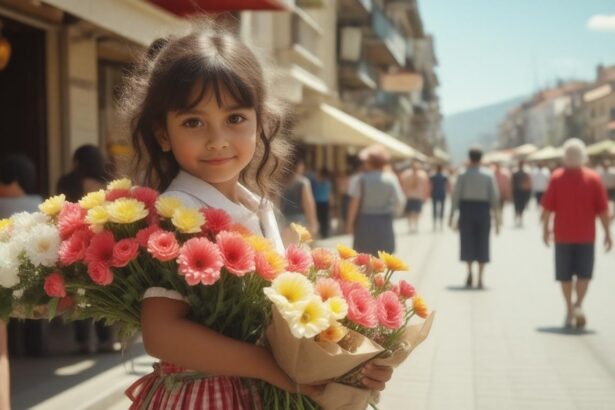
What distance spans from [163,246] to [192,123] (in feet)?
1.38

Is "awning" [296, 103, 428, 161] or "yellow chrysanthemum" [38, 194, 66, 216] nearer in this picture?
"yellow chrysanthemum" [38, 194, 66, 216]

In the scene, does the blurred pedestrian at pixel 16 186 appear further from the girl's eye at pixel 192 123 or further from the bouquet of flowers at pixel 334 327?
the bouquet of flowers at pixel 334 327

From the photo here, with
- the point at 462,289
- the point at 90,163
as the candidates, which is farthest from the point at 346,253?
the point at 462,289

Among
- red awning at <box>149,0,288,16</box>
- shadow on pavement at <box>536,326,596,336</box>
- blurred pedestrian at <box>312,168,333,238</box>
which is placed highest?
red awning at <box>149,0,288,16</box>

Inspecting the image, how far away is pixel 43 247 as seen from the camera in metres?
2.00

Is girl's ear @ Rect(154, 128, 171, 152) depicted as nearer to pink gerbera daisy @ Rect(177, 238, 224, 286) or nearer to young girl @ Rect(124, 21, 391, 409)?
young girl @ Rect(124, 21, 391, 409)

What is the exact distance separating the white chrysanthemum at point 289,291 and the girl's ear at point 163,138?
1.92 ft

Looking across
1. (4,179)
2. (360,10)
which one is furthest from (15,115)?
(360,10)

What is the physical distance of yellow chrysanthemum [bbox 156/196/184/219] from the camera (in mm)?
1964

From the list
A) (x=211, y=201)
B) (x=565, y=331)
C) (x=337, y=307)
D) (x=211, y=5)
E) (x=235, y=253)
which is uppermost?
(x=211, y=5)

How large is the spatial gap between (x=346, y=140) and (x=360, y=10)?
44.9 feet

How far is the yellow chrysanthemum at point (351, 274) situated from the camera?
2.12 meters

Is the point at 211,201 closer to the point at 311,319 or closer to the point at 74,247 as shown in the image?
A: the point at 74,247

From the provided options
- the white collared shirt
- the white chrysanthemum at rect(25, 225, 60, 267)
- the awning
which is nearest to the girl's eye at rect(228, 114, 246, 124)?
the white collared shirt
